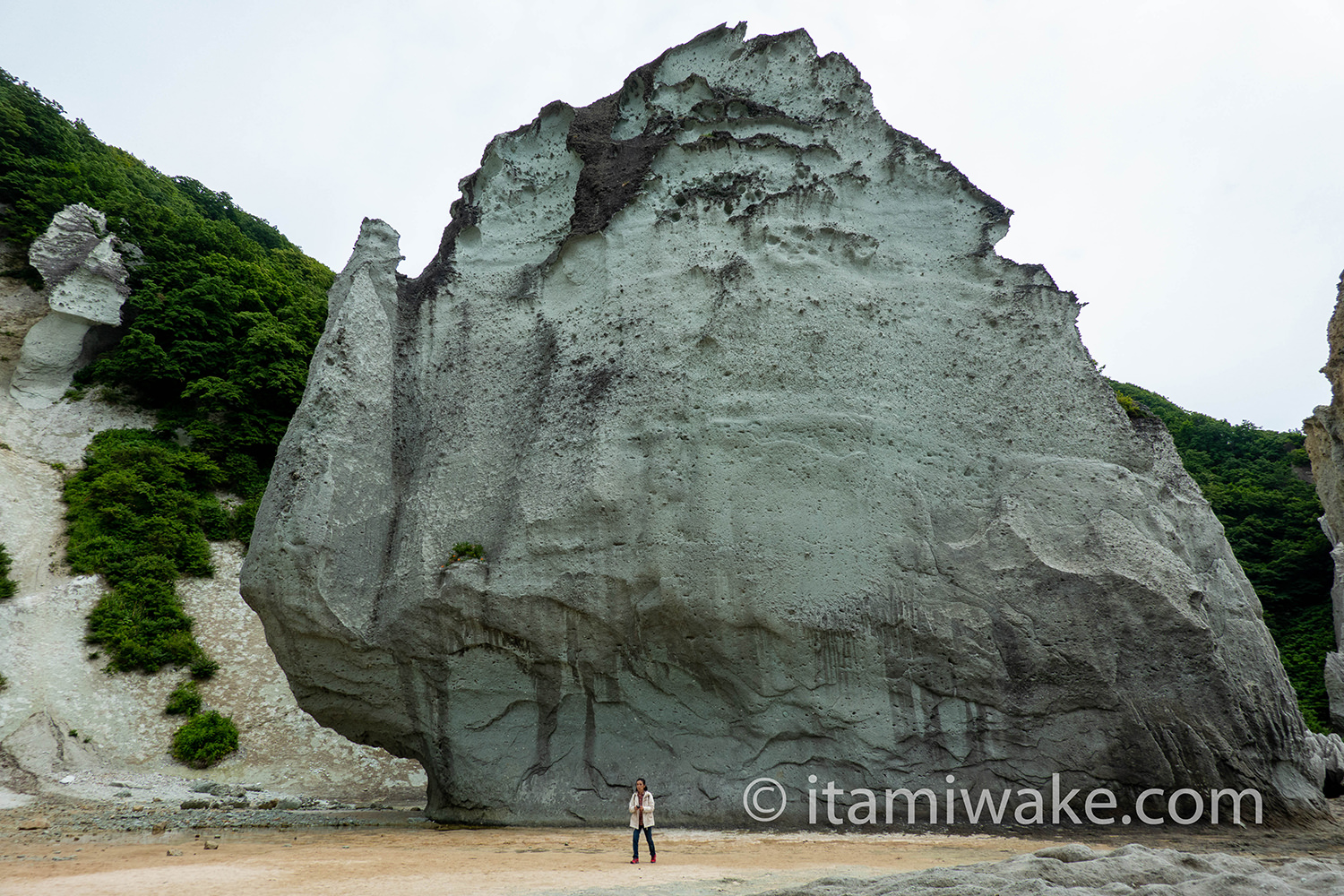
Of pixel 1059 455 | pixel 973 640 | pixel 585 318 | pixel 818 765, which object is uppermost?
pixel 585 318

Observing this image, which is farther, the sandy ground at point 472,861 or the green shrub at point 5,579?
the green shrub at point 5,579

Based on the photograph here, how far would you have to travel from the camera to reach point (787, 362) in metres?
9.51

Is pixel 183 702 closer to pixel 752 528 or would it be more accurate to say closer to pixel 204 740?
pixel 204 740

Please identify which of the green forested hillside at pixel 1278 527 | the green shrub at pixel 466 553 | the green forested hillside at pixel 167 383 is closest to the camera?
the green shrub at pixel 466 553

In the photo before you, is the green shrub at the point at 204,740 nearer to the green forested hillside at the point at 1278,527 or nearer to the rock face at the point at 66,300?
the rock face at the point at 66,300

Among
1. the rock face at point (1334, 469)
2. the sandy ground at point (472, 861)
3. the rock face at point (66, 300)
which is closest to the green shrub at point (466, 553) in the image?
the sandy ground at point (472, 861)

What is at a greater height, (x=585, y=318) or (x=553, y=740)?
(x=585, y=318)

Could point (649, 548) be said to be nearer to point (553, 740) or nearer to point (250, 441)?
point (553, 740)

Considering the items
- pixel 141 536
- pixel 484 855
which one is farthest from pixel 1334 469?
pixel 141 536

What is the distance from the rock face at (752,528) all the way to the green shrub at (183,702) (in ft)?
21.6

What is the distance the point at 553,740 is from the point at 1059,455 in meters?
6.66

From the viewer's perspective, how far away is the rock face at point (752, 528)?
324 inches

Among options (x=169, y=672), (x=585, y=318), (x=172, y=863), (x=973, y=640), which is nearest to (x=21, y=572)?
(x=169, y=672)

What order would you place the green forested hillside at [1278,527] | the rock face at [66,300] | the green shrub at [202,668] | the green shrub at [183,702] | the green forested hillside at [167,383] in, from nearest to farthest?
the green shrub at [183,702]
the green shrub at [202,668]
the green forested hillside at [167,383]
the rock face at [66,300]
the green forested hillside at [1278,527]
